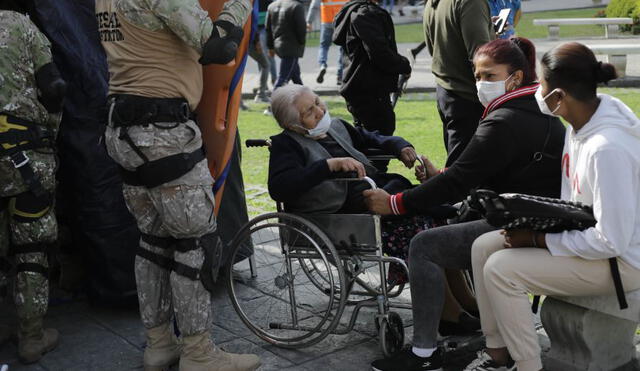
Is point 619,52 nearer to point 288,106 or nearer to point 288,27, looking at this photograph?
point 288,27

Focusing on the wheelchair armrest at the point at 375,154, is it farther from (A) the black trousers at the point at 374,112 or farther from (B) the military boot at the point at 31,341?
(B) the military boot at the point at 31,341

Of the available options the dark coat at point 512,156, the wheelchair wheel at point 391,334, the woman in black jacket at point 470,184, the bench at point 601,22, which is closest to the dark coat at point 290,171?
the woman in black jacket at point 470,184

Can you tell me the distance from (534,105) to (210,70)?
1.55 metres

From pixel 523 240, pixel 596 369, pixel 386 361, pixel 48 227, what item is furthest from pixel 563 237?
pixel 48 227

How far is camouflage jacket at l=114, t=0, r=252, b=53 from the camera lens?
342 cm

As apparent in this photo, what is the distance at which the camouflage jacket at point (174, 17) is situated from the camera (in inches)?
135

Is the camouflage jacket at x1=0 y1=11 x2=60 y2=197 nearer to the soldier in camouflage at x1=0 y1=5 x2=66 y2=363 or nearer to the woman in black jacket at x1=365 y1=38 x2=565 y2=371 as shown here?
the soldier in camouflage at x1=0 y1=5 x2=66 y2=363

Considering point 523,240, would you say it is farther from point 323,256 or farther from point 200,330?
point 200,330

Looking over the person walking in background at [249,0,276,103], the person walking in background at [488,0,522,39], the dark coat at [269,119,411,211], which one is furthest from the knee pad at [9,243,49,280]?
the person walking in background at [249,0,276,103]

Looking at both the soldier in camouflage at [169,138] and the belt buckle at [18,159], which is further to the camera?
the belt buckle at [18,159]

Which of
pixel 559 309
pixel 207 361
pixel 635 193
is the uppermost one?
pixel 635 193

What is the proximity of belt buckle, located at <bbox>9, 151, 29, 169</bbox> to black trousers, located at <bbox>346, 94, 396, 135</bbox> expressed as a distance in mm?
2899

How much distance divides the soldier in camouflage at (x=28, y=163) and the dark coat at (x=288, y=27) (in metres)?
7.71

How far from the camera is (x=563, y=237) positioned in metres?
3.18
